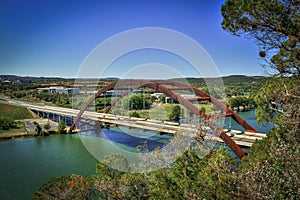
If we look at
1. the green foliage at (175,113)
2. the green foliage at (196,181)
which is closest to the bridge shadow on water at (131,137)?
the green foliage at (175,113)

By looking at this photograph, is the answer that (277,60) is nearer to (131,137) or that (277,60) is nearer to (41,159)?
(41,159)

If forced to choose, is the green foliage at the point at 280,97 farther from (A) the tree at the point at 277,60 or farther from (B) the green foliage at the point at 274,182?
(B) the green foliage at the point at 274,182

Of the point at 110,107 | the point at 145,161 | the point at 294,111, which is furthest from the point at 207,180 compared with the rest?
the point at 110,107

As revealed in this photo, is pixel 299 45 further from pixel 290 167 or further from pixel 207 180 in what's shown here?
pixel 207 180

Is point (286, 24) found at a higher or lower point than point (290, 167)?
higher

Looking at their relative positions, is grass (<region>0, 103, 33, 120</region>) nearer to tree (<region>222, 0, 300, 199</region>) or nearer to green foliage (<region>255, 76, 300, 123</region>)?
green foliage (<region>255, 76, 300, 123</region>)

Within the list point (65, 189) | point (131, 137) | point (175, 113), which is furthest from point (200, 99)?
point (175, 113)

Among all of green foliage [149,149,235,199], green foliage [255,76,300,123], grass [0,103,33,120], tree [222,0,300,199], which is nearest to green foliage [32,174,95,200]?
green foliage [149,149,235,199]
